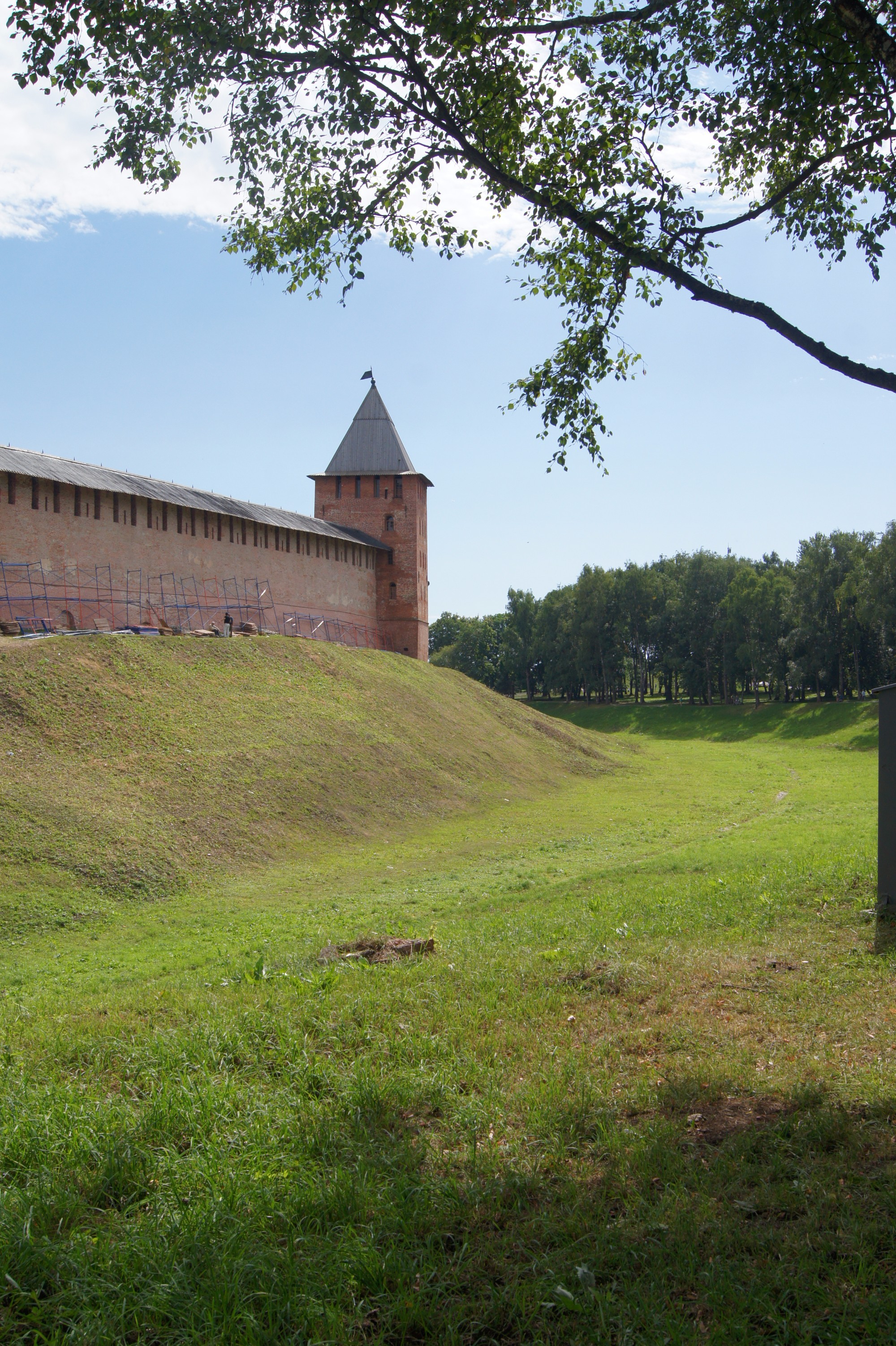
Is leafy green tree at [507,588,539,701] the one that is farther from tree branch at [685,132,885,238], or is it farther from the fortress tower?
tree branch at [685,132,885,238]

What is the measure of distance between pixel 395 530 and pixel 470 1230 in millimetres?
35022

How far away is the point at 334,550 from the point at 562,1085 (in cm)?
3085

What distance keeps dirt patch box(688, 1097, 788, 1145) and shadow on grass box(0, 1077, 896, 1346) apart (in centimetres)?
1

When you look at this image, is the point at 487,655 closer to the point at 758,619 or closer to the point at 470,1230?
the point at 758,619

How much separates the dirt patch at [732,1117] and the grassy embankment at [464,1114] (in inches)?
0.7

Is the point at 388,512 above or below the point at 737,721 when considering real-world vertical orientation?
above

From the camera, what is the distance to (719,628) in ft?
169

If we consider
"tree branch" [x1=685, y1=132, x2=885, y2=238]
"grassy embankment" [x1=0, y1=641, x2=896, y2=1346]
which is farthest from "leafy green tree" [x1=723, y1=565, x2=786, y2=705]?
"tree branch" [x1=685, y1=132, x2=885, y2=238]

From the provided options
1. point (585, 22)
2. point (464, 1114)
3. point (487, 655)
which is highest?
point (585, 22)

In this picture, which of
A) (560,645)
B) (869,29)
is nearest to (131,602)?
(869,29)

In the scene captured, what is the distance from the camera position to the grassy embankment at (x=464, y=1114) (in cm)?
253

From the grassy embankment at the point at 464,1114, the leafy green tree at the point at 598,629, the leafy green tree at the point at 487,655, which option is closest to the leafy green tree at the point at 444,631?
the leafy green tree at the point at 487,655

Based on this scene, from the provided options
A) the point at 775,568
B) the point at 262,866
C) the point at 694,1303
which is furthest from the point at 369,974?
the point at 775,568

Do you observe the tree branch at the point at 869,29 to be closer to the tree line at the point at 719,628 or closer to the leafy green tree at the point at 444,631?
the tree line at the point at 719,628
